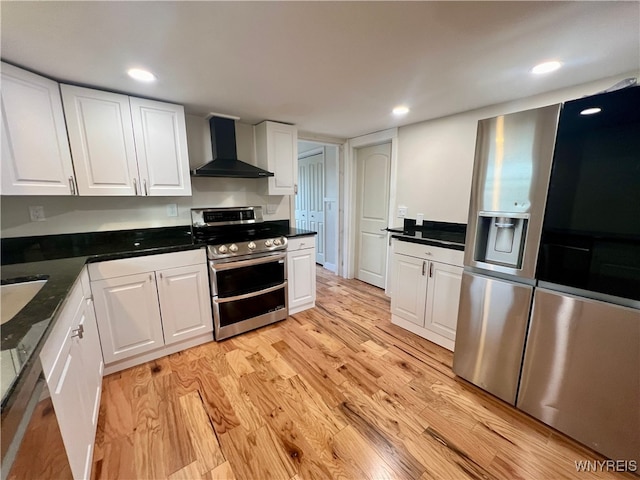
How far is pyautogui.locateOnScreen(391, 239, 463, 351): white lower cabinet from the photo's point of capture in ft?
7.12

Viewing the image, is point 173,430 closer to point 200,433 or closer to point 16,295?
point 200,433

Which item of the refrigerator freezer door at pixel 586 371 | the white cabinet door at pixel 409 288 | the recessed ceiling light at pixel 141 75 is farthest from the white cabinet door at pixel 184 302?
the refrigerator freezer door at pixel 586 371

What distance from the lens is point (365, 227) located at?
3.86m

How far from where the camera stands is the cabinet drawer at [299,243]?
275 cm

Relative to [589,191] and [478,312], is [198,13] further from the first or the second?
[478,312]

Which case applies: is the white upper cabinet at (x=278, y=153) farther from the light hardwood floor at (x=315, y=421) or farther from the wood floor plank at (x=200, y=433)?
the wood floor plank at (x=200, y=433)

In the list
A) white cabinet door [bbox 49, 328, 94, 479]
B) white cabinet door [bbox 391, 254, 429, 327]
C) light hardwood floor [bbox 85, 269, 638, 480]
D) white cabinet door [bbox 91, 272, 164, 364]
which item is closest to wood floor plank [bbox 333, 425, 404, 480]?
light hardwood floor [bbox 85, 269, 638, 480]

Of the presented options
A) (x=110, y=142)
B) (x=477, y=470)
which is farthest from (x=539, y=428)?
(x=110, y=142)

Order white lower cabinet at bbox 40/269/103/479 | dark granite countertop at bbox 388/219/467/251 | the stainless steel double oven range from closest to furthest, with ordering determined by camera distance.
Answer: white lower cabinet at bbox 40/269/103/479, dark granite countertop at bbox 388/219/467/251, the stainless steel double oven range

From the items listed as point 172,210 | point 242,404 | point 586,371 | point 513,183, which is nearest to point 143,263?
point 172,210

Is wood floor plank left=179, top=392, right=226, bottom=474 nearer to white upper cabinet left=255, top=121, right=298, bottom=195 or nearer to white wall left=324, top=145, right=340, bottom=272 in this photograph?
white upper cabinet left=255, top=121, right=298, bottom=195

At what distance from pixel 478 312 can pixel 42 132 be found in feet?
10.4

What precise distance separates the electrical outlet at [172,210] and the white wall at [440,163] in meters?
2.52

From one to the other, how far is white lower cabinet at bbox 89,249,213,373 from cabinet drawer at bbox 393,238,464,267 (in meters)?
1.84
